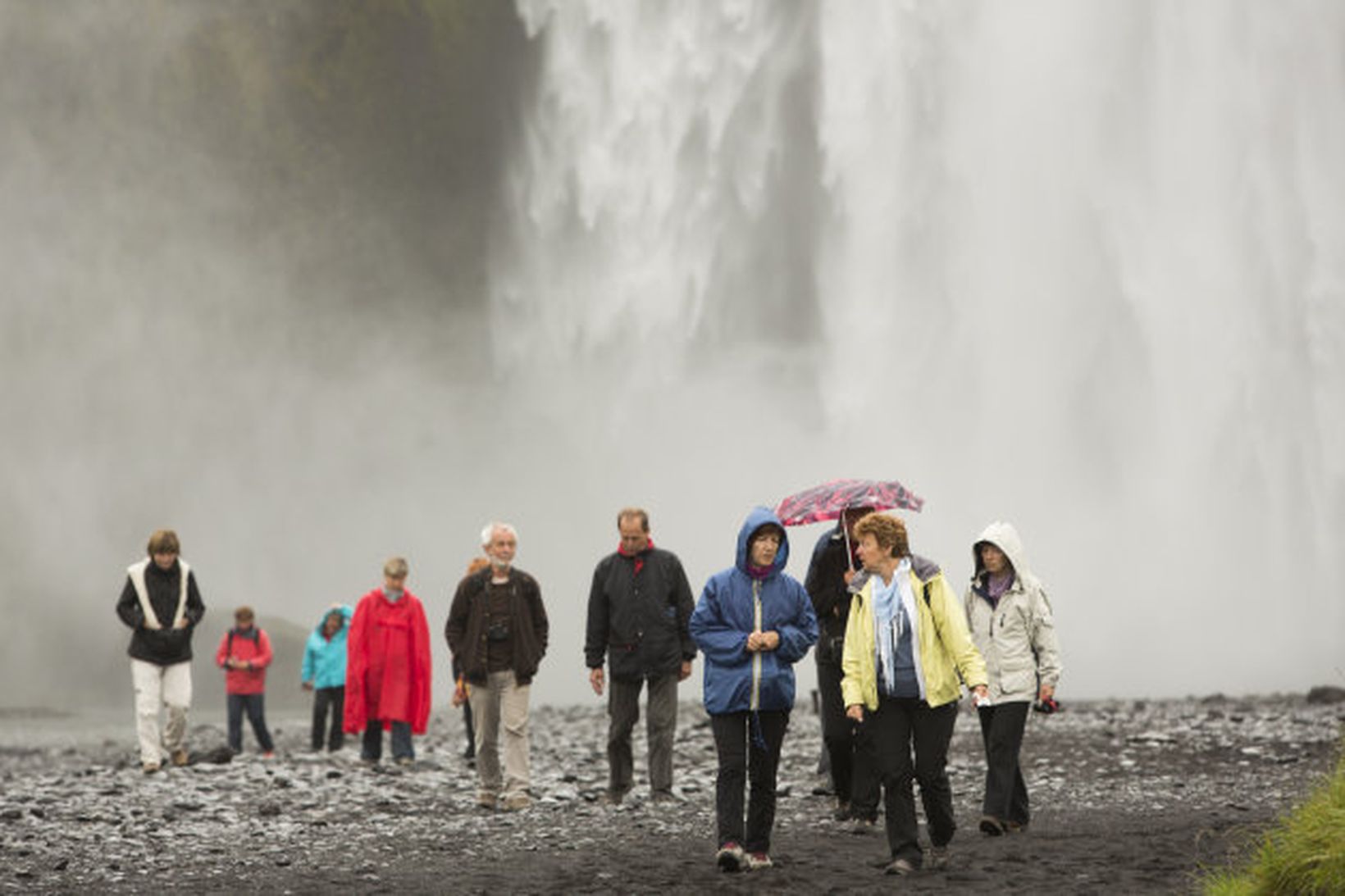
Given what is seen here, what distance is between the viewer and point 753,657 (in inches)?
359

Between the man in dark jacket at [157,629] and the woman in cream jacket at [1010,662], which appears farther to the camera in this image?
the man in dark jacket at [157,629]

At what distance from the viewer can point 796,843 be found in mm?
10188

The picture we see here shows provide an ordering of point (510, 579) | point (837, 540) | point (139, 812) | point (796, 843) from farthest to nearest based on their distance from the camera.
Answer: point (510, 579), point (139, 812), point (837, 540), point (796, 843)

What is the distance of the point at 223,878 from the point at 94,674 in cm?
6094

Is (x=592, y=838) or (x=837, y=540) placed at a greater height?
(x=837, y=540)


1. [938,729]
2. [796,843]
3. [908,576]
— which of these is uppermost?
[908,576]

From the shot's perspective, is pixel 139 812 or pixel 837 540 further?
pixel 139 812

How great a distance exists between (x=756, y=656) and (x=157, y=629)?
8.32 m

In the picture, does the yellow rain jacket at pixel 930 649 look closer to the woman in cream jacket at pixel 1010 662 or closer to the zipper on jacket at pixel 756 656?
the zipper on jacket at pixel 756 656

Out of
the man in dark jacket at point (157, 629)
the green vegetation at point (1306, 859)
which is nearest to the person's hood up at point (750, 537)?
the green vegetation at point (1306, 859)

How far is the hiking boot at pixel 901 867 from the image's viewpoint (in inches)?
335

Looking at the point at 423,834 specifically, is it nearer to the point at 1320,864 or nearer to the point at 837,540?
the point at 837,540

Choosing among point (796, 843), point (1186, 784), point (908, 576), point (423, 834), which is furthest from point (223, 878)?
point (1186, 784)

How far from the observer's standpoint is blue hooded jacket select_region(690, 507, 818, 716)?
29.7 ft
